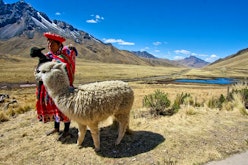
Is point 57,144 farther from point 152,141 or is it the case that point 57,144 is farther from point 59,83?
point 152,141

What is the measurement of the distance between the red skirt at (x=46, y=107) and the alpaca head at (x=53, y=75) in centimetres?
82

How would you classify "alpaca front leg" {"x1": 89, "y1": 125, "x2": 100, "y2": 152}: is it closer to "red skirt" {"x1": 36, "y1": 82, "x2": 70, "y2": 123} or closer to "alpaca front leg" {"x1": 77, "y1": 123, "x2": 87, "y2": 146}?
"alpaca front leg" {"x1": 77, "y1": 123, "x2": 87, "y2": 146}

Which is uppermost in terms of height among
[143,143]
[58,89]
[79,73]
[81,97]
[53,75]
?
[79,73]

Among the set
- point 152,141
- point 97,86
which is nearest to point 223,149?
point 152,141

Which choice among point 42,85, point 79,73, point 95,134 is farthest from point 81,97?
point 79,73

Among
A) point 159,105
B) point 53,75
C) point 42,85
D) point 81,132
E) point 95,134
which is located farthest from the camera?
point 159,105

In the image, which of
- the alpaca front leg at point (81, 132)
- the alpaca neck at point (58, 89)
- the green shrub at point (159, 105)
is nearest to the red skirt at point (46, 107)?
the alpaca front leg at point (81, 132)

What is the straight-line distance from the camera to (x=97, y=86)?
4.91 metres

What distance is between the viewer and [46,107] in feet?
18.5

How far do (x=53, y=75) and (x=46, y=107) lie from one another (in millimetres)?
1294

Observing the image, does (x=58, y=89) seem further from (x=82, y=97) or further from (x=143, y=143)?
(x=143, y=143)

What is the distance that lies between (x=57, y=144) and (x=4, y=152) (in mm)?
1104

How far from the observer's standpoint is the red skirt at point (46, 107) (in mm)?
5555

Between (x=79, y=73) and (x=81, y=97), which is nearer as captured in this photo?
(x=81, y=97)
